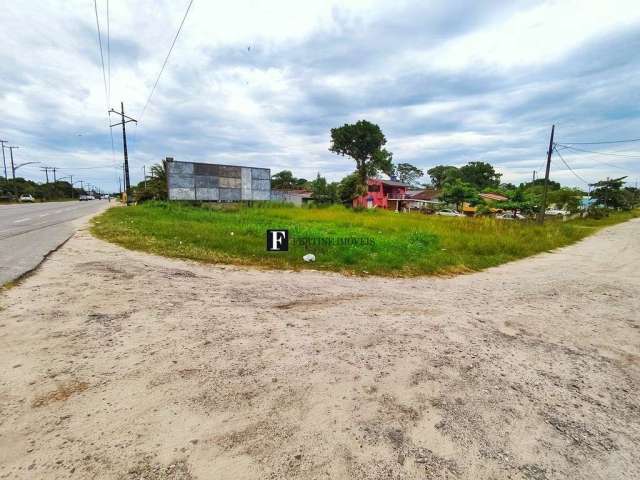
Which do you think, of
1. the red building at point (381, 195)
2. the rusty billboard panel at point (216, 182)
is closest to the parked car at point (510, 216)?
the red building at point (381, 195)

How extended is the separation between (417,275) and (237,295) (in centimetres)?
453

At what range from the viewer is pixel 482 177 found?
7131 centimetres

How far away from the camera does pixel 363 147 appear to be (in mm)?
44688

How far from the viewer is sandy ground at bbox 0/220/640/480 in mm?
1919

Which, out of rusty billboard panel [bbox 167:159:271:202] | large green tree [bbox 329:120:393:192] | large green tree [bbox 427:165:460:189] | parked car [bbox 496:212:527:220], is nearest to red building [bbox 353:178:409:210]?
large green tree [bbox 329:120:393:192]

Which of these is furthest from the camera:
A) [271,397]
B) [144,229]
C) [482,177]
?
[482,177]

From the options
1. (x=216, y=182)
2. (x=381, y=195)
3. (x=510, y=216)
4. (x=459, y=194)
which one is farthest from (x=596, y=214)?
(x=216, y=182)

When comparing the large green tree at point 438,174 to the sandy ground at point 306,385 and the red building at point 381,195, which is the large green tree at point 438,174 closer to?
the red building at point 381,195

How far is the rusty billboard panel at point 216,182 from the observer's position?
26500 millimetres

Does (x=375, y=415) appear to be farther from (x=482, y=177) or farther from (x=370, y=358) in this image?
(x=482, y=177)

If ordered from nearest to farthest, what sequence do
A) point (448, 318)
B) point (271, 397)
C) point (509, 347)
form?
point (271, 397)
point (509, 347)
point (448, 318)

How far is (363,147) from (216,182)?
2492 centimetres

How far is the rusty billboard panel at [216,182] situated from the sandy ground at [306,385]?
23543mm

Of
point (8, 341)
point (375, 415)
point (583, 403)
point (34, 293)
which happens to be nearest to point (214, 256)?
point (34, 293)
